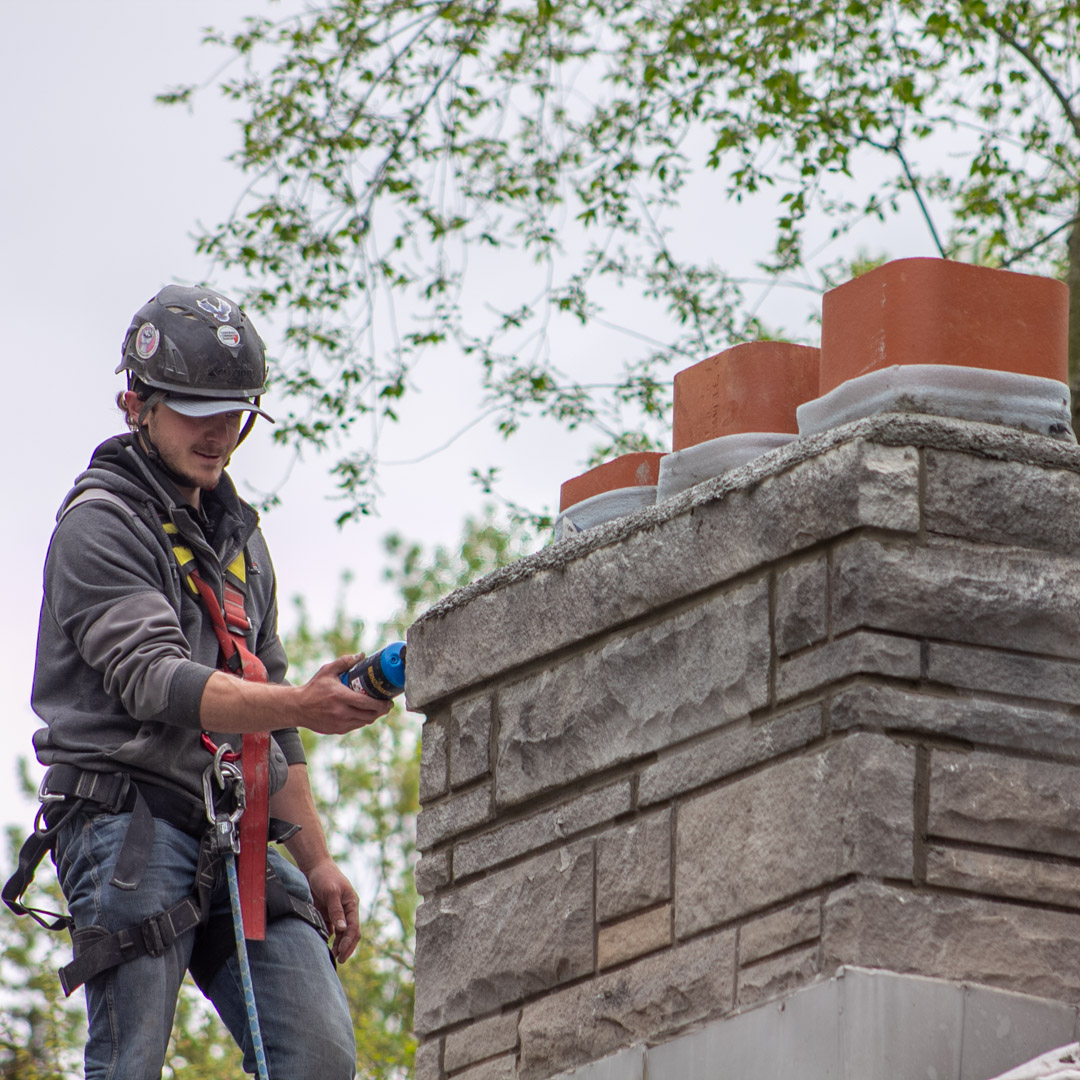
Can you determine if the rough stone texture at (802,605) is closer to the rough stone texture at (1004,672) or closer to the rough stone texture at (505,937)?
the rough stone texture at (1004,672)

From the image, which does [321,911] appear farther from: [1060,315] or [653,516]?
[1060,315]

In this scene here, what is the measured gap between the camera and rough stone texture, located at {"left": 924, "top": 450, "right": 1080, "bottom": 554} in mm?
3186

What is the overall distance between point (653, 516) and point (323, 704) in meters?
0.79

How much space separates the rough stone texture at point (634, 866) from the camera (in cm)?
346

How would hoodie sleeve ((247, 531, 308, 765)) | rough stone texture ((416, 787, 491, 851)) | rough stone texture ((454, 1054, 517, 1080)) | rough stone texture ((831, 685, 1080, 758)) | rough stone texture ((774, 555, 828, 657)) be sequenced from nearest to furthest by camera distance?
1. rough stone texture ((831, 685, 1080, 758))
2. rough stone texture ((774, 555, 828, 657))
3. rough stone texture ((454, 1054, 517, 1080))
4. rough stone texture ((416, 787, 491, 851))
5. hoodie sleeve ((247, 531, 308, 765))

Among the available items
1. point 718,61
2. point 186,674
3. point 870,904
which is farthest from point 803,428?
point 718,61

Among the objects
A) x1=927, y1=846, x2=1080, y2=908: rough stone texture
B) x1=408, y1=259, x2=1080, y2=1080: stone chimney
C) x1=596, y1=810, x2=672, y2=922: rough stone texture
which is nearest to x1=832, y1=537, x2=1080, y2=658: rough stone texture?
x1=408, y1=259, x2=1080, y2=1080: stone chimney

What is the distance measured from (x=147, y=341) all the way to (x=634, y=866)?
167 centimetres

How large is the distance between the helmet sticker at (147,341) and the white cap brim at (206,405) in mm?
111

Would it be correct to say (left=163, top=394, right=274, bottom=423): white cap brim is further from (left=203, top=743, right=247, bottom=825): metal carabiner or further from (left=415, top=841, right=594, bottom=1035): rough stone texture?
(left=415, top=841, right=594, bottom=1035): rough stone texture

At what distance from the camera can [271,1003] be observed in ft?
12.9

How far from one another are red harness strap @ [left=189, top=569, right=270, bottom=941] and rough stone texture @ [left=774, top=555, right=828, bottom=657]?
1.24 metres

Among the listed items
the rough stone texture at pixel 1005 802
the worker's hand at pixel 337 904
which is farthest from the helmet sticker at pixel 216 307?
the rough stone texture at pixel 1005 802

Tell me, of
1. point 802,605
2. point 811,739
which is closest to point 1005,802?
point 811,739
